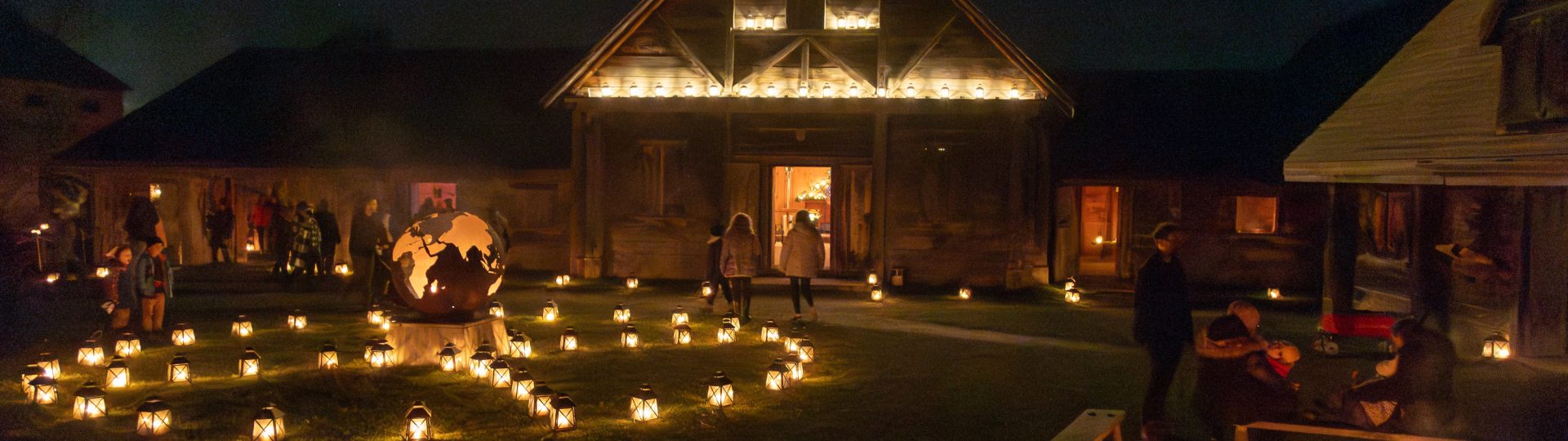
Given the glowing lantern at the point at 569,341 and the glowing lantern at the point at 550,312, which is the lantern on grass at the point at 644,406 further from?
the glowing lantern at the point at 550,312

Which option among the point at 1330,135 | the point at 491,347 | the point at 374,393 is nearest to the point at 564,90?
the point at 491,347

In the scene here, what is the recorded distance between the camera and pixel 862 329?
47.1 ft

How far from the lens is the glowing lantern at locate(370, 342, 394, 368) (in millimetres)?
10781

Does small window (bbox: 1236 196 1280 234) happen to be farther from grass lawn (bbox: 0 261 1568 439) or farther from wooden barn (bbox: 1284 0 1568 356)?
wooden barn (bbox: 1284 0 1568 356)

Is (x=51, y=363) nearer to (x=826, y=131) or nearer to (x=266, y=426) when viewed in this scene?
(x=266, y=426)

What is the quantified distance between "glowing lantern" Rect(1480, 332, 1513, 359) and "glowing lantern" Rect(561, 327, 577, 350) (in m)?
10.3

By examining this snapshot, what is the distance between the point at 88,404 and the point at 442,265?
3276mm

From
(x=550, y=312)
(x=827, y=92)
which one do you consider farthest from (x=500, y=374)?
(x=827, y=92)

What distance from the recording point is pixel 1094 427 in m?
7.20

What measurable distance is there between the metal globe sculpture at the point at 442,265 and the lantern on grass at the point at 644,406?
3.17 meters

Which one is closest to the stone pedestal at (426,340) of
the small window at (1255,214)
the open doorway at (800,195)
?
the open doorway at (800,195)

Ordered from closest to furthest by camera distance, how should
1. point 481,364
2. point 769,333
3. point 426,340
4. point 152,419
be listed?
1. point 152,419
2. point 481,364
3. point 426,340
4. point 769,333

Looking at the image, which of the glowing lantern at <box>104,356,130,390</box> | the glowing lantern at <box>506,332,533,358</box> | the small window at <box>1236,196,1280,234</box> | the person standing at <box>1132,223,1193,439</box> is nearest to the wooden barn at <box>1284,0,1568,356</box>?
the person standing at <box>1132,223,1193,439</box>

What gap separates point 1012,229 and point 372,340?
1203cm
